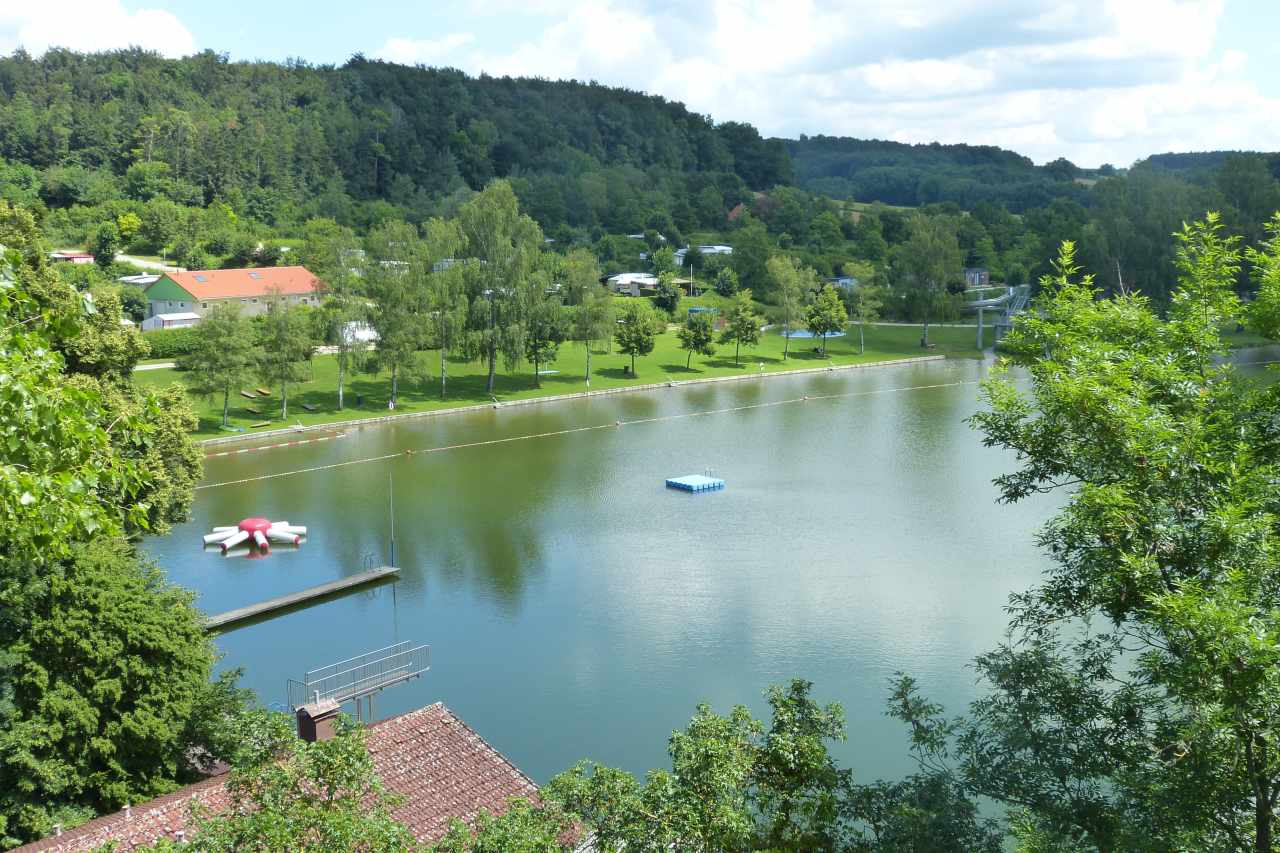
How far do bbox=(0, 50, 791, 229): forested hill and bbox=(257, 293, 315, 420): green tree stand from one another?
39.5 m

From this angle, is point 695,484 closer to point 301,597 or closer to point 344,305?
point 301,597

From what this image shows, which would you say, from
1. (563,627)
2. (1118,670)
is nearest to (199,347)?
(563,627)

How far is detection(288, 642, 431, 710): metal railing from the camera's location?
16.1 meters

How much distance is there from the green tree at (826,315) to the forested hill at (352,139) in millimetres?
37003

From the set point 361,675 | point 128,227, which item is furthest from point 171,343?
point 361,675

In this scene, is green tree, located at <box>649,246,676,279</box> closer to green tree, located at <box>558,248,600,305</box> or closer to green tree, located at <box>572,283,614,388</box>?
green tree, located at <box>558,248,600,305</box>

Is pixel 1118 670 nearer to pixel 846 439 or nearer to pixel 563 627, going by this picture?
pixel 563 627

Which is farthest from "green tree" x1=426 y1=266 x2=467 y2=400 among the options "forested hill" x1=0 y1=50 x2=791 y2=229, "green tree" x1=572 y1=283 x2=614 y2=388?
"forested hill" x1=0 y1=50 x2=791 y2=229

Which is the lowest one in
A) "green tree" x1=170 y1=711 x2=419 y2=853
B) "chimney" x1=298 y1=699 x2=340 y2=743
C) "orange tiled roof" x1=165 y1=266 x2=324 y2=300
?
"chimney" x1=298 y1=699 x2=340 y2=743

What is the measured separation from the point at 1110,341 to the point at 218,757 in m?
11.5

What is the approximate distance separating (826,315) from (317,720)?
44.5 m

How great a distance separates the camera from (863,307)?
57531 mm

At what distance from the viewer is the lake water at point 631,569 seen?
1709 centimetres

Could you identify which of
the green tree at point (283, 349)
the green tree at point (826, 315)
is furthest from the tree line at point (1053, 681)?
the green tree at point (826, 315)
